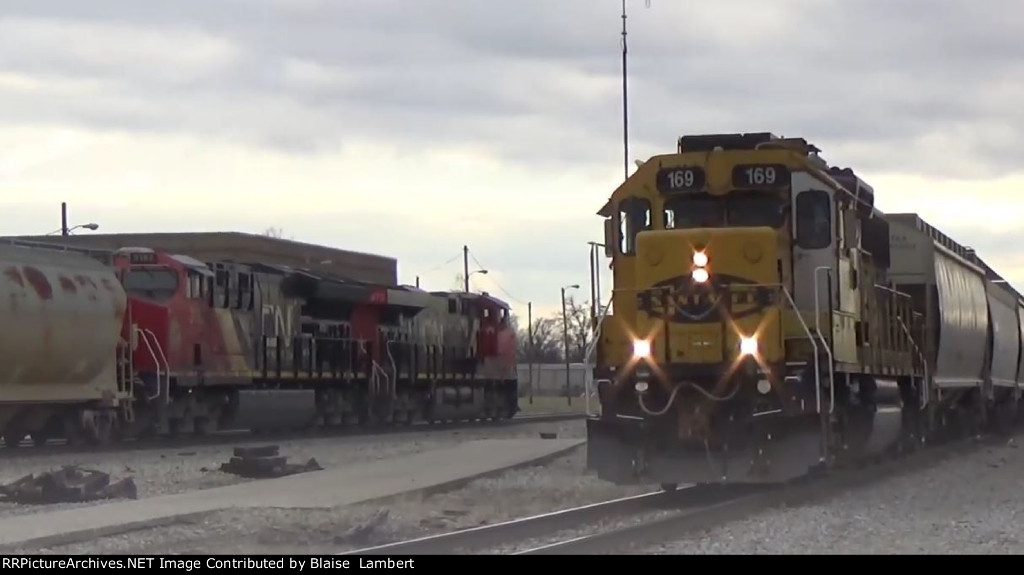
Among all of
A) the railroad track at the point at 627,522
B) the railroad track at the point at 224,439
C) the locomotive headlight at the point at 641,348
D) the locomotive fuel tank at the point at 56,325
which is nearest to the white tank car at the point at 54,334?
the locomotive fuel tank at the point at 56,325

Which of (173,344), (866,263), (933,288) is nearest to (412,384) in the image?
(173,344)

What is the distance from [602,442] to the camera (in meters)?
15.6

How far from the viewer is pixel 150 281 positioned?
2878cm

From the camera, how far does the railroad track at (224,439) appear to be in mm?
24359

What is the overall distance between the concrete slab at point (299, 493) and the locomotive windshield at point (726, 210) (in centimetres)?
438

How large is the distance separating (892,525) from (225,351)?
19.5 meters

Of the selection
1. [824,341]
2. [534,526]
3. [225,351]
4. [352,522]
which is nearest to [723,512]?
[534,526]

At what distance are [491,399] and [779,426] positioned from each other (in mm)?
28516

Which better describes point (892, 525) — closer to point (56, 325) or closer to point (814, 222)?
point (814, 222)

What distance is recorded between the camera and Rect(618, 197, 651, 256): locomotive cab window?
16.5m

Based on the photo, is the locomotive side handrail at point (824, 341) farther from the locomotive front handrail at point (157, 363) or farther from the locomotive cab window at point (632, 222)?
the locomotive front handrail at point (157, 363)

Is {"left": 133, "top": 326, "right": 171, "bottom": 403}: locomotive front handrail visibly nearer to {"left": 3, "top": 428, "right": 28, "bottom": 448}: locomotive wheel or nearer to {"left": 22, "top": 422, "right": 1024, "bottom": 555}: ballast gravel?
{"left": 3, "top": 428, "right": 28, "bottom": 448}: locomotive wheel

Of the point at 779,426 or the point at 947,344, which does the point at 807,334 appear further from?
the point at 947,344

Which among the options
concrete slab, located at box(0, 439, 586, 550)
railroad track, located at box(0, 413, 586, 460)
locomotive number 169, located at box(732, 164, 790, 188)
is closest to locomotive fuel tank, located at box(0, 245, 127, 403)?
railroad track, located at box(0, 413, 586, 460)
